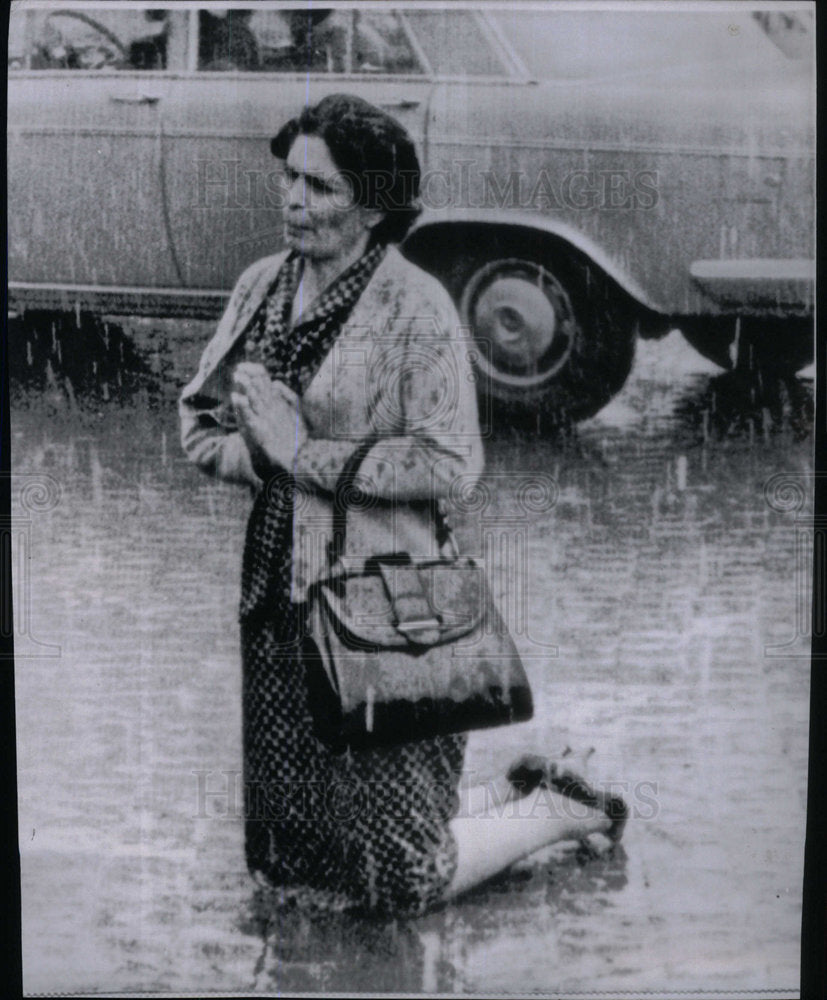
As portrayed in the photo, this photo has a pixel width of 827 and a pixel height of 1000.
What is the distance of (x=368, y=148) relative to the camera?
290 centimetres

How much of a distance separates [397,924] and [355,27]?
81.4 inches

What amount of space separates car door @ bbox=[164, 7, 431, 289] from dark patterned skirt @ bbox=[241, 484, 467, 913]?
685 millimetres

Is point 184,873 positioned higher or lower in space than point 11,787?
lower

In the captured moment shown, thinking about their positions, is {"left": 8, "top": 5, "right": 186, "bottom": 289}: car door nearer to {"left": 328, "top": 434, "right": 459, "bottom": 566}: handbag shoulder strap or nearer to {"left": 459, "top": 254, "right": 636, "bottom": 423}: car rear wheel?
{"left": 328, "top": 434, "right": 459, "bottom": 566}: handbag shoulder strap

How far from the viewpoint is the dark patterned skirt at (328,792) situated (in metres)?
2.92

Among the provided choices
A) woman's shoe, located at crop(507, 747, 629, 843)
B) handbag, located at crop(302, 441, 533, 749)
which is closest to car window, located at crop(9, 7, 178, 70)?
handbag, located at crop(302, 441, 533, 749)

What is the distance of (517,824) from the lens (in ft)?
9.62

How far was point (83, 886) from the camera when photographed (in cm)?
297

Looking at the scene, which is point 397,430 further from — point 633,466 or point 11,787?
point 11,787

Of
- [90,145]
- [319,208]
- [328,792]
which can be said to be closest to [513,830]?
[328,792]

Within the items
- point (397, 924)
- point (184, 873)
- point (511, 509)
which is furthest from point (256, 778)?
point (511, 509)

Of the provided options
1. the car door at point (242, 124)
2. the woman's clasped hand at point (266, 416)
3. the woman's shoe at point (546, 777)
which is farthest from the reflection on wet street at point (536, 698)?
the car door at point (242, 124)

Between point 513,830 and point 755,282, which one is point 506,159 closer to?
point 755,282

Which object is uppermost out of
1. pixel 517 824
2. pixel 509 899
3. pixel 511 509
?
pixel 511 509
